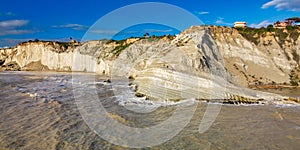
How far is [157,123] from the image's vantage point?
35.4 ft

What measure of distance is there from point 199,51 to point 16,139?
→ 16910 millimetres

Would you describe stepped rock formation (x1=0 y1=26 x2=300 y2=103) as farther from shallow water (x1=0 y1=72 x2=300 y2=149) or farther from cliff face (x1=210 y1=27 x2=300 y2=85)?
shallow water (x1=0 y1=72 x2=300 y2=149)

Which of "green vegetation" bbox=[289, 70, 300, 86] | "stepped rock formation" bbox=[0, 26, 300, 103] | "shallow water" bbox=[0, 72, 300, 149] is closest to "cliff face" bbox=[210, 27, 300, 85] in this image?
"stepped rock formation" bbox=[0, 26, 300, 103]

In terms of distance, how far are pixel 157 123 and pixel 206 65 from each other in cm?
1169

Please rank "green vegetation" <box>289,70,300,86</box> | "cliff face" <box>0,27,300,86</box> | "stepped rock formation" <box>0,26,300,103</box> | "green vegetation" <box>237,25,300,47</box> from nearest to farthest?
"stepped rock formation" <box>0,26,300,103</box>
"cliff face" <box>0,27,300,86</box>
"green vegetation" <box>289,70,300,86</box>
"green vegetation" <box>237,25,300,47</box>

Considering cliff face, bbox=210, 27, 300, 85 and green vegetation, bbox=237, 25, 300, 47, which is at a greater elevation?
green vegetation, bbox=237, 25, 300, 47

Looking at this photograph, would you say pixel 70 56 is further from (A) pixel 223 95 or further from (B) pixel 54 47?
(A) pixel 223 95

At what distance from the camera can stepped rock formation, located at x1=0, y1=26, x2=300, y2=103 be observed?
56.2 feet

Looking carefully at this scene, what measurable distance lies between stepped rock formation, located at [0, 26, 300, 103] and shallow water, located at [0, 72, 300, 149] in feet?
9.45

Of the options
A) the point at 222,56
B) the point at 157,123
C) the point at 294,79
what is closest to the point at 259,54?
the point at 222,56

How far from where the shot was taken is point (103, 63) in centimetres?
4819

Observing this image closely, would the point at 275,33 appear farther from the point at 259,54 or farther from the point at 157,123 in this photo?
the point at 157,123

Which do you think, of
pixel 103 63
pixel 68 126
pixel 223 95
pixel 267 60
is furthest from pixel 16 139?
pixel 103 63

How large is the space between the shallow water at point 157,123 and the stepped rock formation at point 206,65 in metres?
2.88
